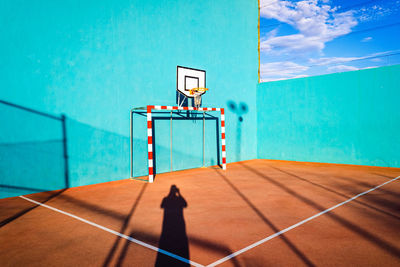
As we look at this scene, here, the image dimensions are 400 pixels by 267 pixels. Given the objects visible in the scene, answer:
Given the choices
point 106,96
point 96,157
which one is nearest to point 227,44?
point 106,96

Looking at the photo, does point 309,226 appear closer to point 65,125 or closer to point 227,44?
point 65,125

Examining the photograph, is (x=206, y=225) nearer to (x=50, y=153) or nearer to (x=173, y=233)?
(x=173, y=233)

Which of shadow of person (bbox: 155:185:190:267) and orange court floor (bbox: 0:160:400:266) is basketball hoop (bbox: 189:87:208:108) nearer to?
orange court floor (bbox: 0:160:400:266)

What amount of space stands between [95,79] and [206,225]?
445cm

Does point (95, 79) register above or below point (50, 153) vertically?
above

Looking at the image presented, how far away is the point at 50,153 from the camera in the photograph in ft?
17.8

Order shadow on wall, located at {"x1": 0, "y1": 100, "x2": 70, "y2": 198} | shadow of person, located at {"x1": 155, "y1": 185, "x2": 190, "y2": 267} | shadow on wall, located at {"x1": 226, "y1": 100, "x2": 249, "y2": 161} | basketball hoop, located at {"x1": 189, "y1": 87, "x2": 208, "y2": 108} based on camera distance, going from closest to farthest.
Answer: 1. shadow of person, located at {"x1": 155, "y1": 185, "x2": 190, "y2": 267}
2. shadow on wall, located at {"x1": 0, "y1": 100, "x2": 70, "y2": 198}
3. basketball hoop, located at {"x1": 189, "y1": 87, "x2": 208, "y2": 108}
4. shadow on wall, located at {"x1": 226, "y1": 100, "x2": 249, "y2": 161}

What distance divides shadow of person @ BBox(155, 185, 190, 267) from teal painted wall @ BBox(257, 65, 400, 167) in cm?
649

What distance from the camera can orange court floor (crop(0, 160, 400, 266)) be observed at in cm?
256

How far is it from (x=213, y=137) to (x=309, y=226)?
5.82 m

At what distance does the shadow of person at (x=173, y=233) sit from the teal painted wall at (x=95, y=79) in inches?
99.9

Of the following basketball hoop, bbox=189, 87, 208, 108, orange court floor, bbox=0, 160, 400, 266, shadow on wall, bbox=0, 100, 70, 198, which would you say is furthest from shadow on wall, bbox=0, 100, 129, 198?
basketball hoop, bbox=189, 87, 208, 108

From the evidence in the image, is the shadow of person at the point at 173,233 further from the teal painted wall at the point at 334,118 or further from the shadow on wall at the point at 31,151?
the teal painted wall at the point at 334,118

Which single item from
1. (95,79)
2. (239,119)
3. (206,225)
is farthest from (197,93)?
(206,225)
